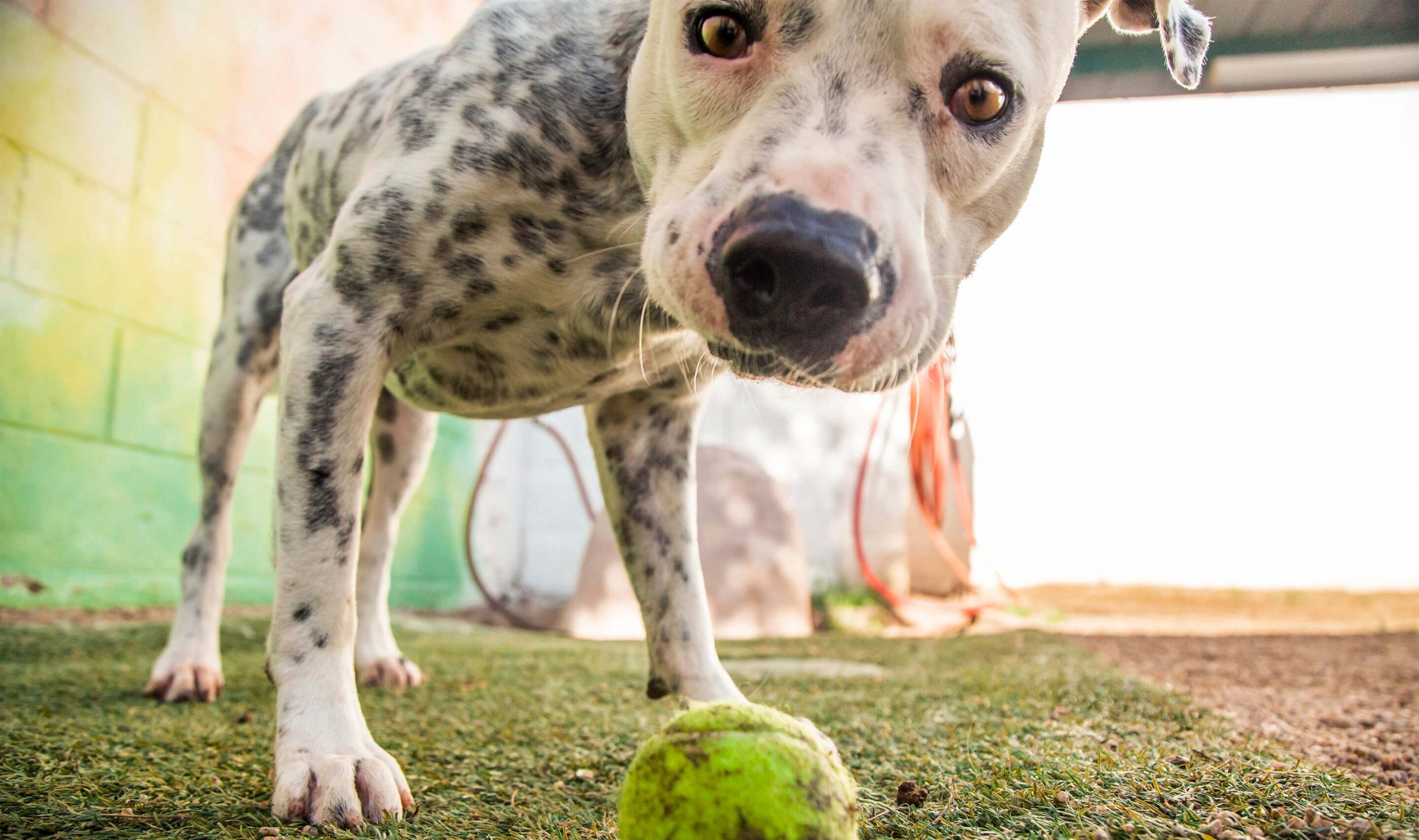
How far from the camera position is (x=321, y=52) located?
16.0 feet

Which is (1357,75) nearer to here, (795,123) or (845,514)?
(845,514)

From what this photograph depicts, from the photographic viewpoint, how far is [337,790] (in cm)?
111

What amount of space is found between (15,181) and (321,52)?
82.4 inches

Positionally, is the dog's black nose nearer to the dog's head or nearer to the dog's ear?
the dog's head

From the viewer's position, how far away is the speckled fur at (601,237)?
1104 millimetres

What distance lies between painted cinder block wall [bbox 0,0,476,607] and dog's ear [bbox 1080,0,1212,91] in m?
3.39

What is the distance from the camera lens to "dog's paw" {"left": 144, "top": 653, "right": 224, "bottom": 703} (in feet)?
6.58

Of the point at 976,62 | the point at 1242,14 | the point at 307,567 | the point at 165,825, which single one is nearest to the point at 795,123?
the point at 976,62

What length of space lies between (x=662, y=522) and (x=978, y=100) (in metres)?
0.95

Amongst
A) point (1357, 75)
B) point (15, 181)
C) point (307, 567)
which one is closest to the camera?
point (307, 567)

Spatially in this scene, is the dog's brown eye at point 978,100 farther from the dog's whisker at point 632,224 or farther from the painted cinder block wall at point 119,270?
the painted cinder block wall at point 119,270

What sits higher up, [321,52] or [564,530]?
[321,52]

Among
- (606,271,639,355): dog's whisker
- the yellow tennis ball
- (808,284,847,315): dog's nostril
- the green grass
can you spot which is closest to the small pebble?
the green grass

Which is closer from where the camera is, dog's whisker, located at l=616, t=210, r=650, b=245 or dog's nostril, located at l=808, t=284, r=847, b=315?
dog's nostril, located at l=808, t=284, r=847, b=315
